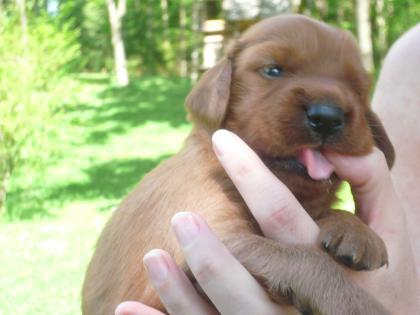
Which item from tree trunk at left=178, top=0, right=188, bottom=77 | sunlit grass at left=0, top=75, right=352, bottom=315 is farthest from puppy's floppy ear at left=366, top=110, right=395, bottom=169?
tree trunk at left=178, top=0, right=188, bottom=77

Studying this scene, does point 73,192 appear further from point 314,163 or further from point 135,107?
point 314,163

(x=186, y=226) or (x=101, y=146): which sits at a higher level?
(x=186, y=226)

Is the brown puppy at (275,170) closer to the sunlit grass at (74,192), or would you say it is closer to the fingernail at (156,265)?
the fingernail at (156,265)

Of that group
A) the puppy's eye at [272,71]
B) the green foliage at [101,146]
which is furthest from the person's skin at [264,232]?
the green foliage at [101,146]

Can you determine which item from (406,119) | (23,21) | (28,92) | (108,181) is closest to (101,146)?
(108,181)

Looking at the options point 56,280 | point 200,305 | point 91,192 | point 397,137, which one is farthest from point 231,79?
point 91,192

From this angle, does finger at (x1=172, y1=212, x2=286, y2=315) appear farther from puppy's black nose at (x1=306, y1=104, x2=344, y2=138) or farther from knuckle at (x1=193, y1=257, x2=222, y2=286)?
A: puppy's black nose at (x1=306, y1=104, x2=344, y2=138)
